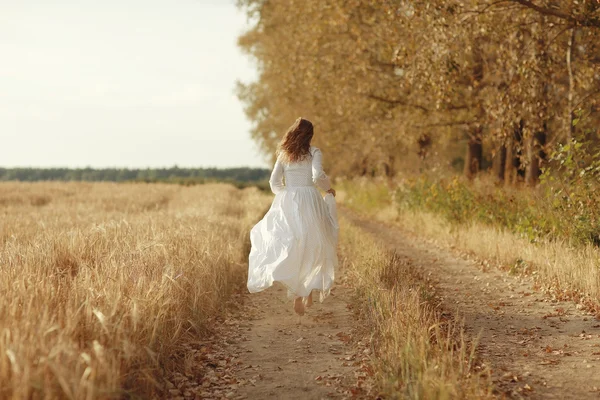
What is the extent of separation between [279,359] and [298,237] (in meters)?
1.86

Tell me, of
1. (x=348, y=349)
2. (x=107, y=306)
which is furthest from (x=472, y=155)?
(x=107, y=306)

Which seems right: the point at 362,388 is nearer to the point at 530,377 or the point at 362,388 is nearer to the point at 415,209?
the point at 530,377

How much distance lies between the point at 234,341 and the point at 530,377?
3.17 m

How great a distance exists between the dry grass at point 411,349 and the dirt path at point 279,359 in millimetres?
287

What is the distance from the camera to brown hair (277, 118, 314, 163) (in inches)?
306

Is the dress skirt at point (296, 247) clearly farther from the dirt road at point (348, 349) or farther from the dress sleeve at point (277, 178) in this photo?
the dirt road at point (348, 349)

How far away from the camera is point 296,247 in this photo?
768 centimetres

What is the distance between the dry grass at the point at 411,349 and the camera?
4590 millimetres

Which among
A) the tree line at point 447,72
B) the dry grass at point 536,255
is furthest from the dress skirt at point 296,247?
the tree line at point 447,72

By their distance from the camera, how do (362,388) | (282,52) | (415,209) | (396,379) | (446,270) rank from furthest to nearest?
(282,52), (415,209), (446,270), (362,388), (396,379)

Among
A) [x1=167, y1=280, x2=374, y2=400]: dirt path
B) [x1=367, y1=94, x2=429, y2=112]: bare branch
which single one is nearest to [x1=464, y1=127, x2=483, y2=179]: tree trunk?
[x1=367, y1=94, x2=429, y2=112]: bare branch

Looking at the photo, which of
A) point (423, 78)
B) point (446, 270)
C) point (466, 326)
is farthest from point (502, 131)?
point (466, 326)

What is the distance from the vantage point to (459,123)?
20188mm

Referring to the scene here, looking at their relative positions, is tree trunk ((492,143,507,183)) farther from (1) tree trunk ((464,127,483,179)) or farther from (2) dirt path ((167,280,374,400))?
(2) dirt path ((167,280,374,400))
